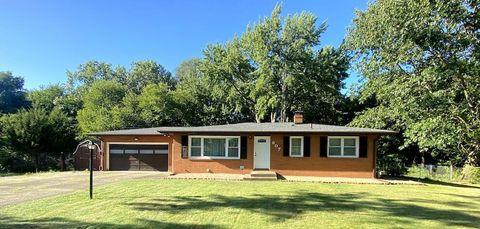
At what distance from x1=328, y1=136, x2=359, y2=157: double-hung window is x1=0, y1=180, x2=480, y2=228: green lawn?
5414mm

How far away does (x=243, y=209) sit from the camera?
8.70 meters

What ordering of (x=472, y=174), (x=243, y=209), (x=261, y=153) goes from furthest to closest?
(x=472, y=174) < (x=261, y=153) < (x=243, y=209)

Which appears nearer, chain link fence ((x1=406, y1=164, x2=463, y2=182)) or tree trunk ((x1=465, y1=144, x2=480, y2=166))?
tree trunk ((x1=465, y1=144, x2=480, y2=166))

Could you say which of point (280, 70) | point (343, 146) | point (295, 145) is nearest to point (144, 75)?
point (280, 70)

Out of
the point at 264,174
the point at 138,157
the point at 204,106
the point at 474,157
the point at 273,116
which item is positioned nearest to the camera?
the point at 264,174

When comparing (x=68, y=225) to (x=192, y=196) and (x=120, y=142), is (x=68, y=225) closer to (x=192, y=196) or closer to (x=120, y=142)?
(x=192, y=196)

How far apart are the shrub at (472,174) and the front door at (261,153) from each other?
34.9ft

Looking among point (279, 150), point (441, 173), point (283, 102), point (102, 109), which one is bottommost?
point (441, 173)

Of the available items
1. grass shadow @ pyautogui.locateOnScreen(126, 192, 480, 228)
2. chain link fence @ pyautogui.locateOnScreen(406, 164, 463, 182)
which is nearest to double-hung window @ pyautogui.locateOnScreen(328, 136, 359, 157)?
chain link fence @ pyautogui.locateOnScreen(406, 164, 463, 182)

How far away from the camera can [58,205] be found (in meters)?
8.81

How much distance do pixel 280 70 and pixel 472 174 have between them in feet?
54.5

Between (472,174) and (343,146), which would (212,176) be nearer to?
(343,146)

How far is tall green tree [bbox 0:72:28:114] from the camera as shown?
5931cm

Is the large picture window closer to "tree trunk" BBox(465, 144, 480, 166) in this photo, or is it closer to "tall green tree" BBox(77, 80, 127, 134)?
"tree trunk" BBox(465, 144, 480, 166)
